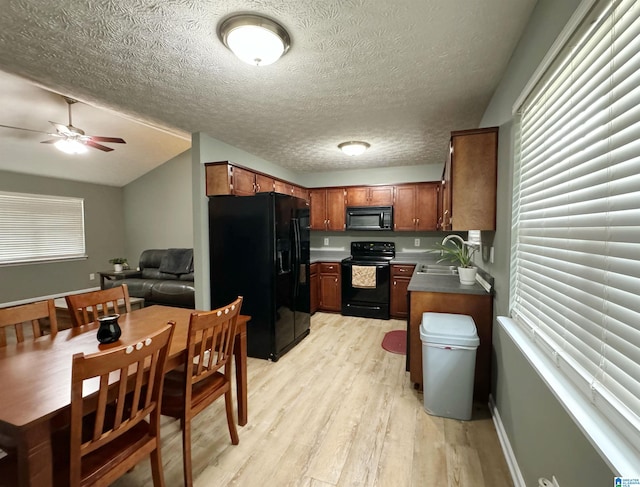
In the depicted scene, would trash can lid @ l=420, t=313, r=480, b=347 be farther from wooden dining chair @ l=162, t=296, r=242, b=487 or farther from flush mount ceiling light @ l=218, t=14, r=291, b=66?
flush mount ceiling light @ l=218, t=14, r=291, b=66

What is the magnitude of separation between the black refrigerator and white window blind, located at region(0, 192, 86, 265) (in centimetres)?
490

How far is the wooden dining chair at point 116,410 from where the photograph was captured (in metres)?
1.01

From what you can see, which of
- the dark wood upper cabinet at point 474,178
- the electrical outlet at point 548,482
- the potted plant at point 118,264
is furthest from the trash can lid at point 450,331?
the potted plant at point 118,264

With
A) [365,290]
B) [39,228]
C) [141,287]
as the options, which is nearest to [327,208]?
[365,290]

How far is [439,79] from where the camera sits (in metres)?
2.12

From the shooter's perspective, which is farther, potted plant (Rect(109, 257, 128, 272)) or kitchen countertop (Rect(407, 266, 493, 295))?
potted plant (Rect(109, 257, 128, 272))

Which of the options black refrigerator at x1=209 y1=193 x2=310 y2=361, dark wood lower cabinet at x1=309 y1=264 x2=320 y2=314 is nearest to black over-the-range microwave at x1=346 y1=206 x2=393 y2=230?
dark wood lower cabinet at x1=309 y1=264 x2=320 y2=314

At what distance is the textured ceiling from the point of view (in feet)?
4.78

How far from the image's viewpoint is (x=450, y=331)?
204 centimetres

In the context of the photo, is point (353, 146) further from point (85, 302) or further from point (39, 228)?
point (39, 228)

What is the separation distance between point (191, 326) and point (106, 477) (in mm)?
639

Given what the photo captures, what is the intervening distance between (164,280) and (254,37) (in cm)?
503

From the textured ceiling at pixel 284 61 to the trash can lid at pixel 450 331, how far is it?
186 cm

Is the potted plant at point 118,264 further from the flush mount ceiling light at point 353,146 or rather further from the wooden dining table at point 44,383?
the flush mount ceiling light at point 353,146
